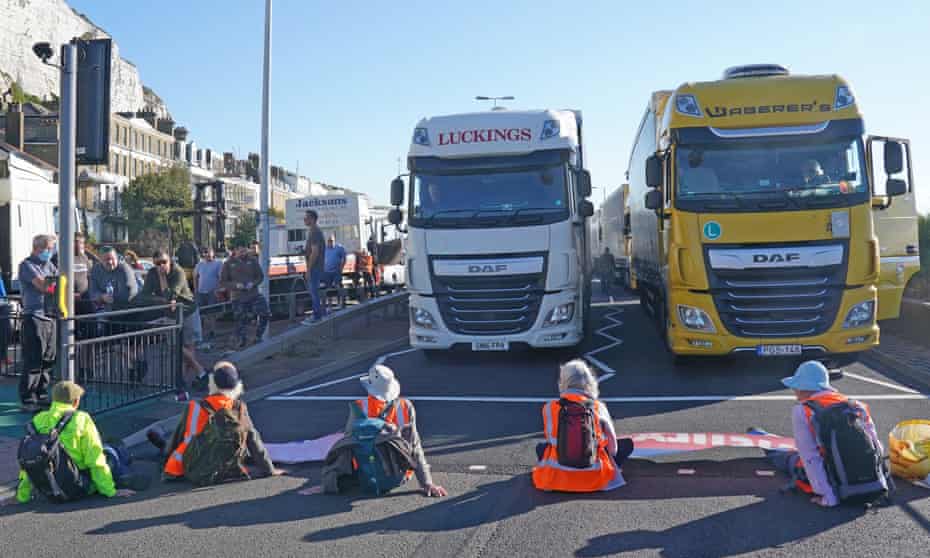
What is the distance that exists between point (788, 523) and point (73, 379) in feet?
22.3

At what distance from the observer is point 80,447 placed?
21.4 feet

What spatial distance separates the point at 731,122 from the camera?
36.5 feet

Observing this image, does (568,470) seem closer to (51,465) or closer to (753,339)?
(51,465)

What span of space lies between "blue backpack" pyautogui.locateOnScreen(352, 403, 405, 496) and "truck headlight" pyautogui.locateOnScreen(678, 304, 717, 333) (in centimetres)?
566

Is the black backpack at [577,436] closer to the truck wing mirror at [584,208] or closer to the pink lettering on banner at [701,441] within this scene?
the pink lettering on banner at [701,441]

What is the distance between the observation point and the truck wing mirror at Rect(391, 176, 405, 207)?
13.1m

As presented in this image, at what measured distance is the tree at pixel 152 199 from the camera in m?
67.8

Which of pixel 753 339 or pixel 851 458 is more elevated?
pixel 753 339

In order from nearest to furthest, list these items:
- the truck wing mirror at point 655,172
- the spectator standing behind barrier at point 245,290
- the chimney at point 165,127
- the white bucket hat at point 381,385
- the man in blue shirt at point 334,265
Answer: the white bucket hat at point 381,385 → the truck wing mirror at point 655,172 → the spectator standing behind barrier at point 245,290 → the man in blue shirt at point 334,265 → the chimney at point 165,127

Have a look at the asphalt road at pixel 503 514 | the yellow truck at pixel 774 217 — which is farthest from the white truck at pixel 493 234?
the asphalt road at pixel 503 514

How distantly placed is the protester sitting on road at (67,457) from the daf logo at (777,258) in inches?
296

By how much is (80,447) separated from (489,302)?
685cm

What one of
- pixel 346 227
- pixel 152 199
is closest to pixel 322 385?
pixel 346 227

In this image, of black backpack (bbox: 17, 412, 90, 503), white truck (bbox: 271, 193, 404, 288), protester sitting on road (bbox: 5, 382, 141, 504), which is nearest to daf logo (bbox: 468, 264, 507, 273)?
protester sitting on road (bbox: 5, 382, 141, 504)
